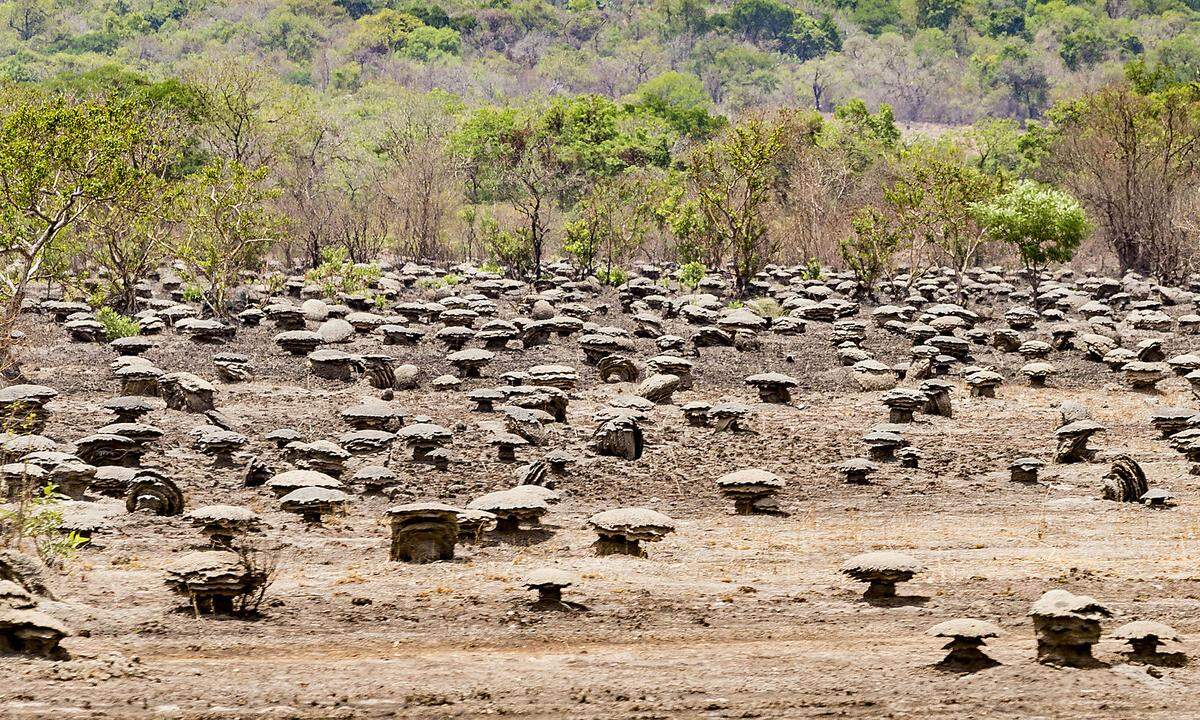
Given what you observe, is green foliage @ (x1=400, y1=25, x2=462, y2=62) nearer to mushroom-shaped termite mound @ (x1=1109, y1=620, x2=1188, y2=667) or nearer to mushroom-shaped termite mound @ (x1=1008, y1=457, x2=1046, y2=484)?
mushroom-shaped termite mound @ (x1=1008, y1=457, x2=1046, y2=484)

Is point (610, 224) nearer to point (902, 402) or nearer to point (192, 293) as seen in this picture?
point (192, 293)

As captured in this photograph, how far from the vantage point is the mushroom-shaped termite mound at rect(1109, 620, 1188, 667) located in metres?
13.5

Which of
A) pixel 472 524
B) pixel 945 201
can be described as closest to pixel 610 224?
pixel 945 201

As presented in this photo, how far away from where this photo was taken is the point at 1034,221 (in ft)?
172

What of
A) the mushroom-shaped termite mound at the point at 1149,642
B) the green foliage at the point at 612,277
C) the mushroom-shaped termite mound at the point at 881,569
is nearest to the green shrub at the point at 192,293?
the green foliage at the point at 612,277

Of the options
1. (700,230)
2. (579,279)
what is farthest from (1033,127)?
(579,279)

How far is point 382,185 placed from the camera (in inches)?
2675

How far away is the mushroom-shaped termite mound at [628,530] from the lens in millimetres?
18141

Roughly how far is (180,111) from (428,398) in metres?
40.1

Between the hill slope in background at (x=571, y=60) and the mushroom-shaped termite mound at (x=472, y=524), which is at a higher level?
the hill slope in background at (x=571, y=60)

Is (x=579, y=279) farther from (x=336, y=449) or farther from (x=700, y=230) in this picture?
(x=336, y=449)

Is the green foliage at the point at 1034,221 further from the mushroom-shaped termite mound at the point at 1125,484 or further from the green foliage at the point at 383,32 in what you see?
the green foliage at the point at 383,32

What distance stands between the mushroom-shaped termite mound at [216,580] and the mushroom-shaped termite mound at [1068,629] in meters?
8.17

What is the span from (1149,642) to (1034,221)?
41.0 m
